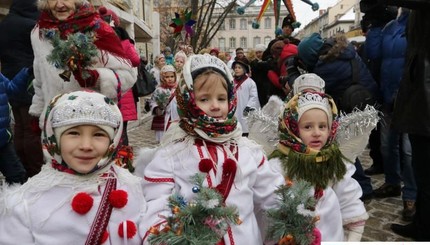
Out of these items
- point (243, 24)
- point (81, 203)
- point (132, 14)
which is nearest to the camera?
point (81, 203)

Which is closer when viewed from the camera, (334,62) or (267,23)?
(334,62)

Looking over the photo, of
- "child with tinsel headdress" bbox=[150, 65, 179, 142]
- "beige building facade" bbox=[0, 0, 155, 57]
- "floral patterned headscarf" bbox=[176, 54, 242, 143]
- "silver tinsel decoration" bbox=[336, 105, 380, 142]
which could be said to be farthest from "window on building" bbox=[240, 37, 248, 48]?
"floral patterned headscarf" bbox=[176, 54, 242, 143]

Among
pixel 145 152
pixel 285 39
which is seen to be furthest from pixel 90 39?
pixel 285 39

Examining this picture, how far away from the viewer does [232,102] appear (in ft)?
7.24

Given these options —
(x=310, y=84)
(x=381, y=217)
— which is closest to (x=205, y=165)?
(x=310, y=84)

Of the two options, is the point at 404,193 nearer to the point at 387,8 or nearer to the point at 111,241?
the point at 387,8

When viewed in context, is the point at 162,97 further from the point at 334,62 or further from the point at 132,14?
the point at 132,14

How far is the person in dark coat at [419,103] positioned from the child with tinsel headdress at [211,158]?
156 cm

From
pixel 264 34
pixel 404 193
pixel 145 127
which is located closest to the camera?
pixel 404 193

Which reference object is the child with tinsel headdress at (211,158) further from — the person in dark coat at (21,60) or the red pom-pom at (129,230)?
the person in dark coat at (21,60)

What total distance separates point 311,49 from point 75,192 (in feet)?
10.3

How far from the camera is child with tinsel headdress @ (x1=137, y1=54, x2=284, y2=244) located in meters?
2.06

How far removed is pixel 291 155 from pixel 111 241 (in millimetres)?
1206

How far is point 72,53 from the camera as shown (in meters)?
2.41
